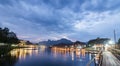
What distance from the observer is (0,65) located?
59.5 m

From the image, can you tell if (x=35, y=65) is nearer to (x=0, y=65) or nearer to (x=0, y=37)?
(x=0, y=65)

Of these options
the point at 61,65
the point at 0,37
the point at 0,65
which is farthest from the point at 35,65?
the point at 0,37

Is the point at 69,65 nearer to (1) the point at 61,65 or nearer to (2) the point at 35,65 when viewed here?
(1) the point at 61,65

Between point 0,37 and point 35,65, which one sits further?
point 0,37

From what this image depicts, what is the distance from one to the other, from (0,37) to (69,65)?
6924 cm

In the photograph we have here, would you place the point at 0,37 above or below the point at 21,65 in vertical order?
above

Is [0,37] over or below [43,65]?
over

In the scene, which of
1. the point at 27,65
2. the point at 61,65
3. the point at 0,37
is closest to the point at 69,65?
the point at 61,65

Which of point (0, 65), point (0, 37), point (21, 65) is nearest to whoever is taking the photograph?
point (0, 65)

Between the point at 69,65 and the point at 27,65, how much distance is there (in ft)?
57.9

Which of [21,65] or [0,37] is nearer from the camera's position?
[21,65]

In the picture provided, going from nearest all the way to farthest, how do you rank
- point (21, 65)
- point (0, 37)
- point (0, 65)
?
point (0, 65) → point (21, 65) → point (0, 37)

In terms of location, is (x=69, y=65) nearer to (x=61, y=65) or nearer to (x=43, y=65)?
(x=61, y=65)

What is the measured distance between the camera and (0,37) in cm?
12156
